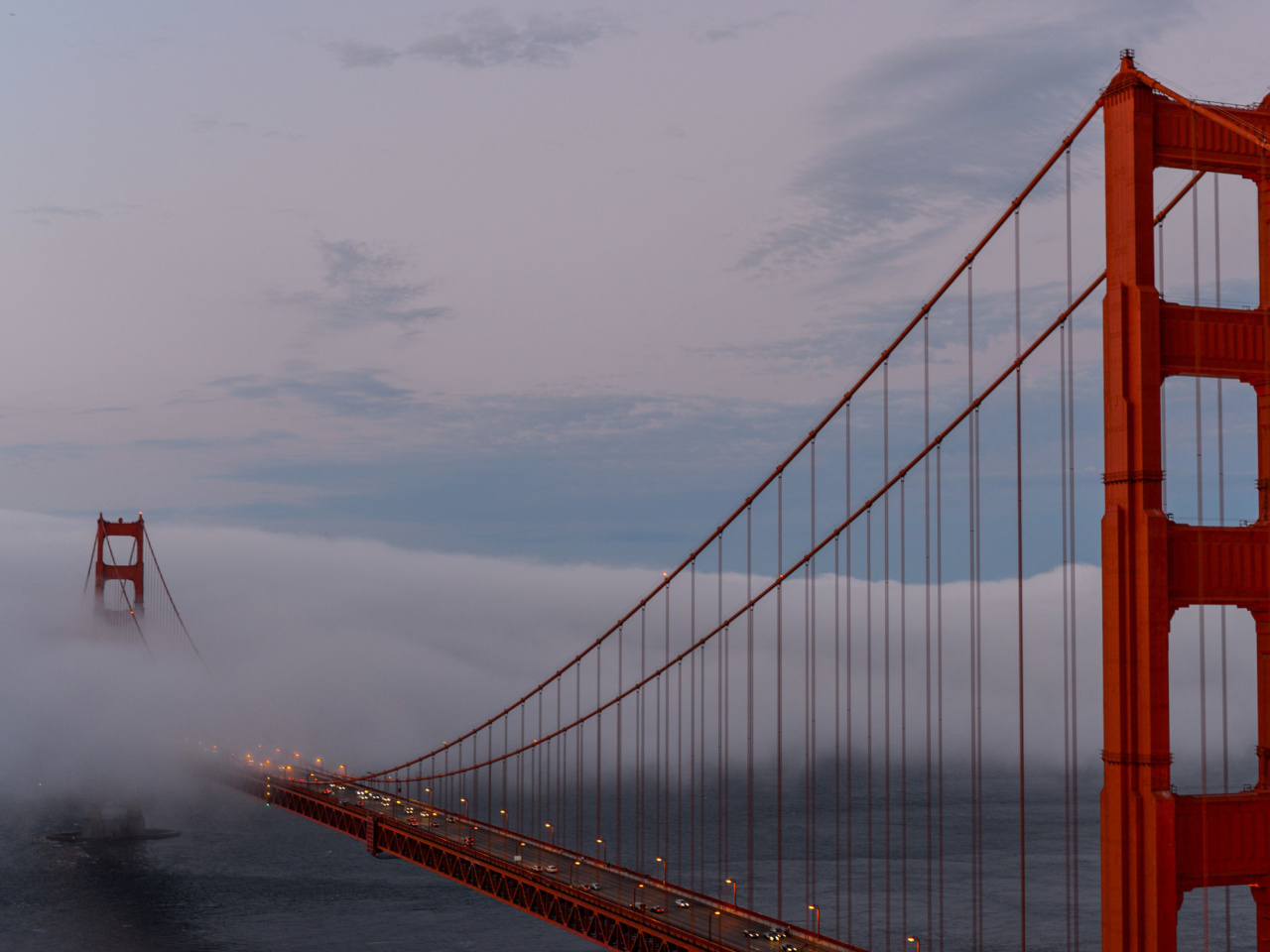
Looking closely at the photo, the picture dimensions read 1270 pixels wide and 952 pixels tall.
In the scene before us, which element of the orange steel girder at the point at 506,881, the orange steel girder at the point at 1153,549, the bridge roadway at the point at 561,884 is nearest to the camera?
the orange steel girder at the point at 1153,549

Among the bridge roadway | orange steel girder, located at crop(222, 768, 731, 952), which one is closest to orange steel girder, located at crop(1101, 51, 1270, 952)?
the bridge roadway

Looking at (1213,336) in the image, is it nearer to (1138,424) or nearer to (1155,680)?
(1138,424)

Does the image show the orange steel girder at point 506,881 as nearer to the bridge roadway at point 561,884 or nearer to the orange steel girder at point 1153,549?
the bridge roadway at point 561,884

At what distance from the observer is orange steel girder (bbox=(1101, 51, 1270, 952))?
17812 millimetres

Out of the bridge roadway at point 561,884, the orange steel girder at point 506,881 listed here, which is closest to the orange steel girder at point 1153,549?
the bridge roadway at point 561,884

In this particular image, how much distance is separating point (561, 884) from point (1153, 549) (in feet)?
97.0

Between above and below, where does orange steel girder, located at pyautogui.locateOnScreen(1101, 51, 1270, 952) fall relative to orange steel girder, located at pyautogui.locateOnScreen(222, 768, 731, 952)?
above

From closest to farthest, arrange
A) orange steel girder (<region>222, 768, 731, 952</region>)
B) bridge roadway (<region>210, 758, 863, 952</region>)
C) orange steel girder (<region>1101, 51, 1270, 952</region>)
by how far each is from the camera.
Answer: orange steel girder (<region>1101, 51, 1270, 952</region>)
bridge roadway (<region>210, 758, 863, 952</region>)
orange steel girder (<region>222, 768, 731, 952</region>)

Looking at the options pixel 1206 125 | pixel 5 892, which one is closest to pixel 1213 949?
pixel 1206 125

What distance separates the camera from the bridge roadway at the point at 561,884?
120 feet

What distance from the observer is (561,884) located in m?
42.9

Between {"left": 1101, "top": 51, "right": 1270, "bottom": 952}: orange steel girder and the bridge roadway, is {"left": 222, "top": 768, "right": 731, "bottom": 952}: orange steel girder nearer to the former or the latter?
the bridge roadway

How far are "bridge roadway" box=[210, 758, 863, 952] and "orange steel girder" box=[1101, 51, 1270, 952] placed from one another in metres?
16.5

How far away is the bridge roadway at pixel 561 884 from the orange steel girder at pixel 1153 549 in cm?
1653
